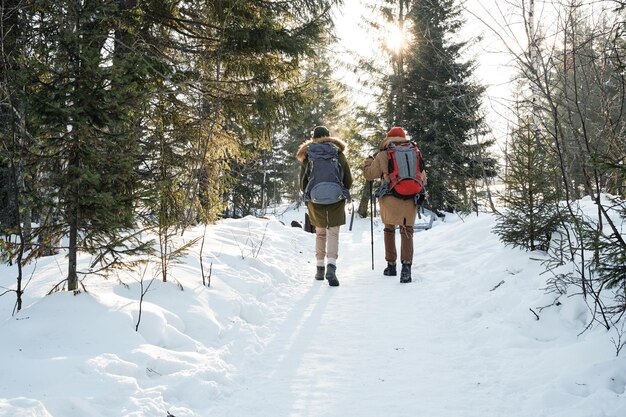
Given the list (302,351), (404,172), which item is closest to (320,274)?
(404,172)

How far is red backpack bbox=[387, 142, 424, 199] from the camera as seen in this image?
20.8 feet

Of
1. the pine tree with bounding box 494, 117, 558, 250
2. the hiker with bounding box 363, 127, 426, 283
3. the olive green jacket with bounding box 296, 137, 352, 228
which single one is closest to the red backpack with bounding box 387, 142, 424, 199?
the hiker with bounding box 363, 127, 426, 283

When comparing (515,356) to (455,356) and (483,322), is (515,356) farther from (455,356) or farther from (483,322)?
(483,322)

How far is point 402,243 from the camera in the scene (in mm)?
6312

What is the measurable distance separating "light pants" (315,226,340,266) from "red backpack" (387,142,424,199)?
1135 mm

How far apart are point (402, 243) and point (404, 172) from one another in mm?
1124

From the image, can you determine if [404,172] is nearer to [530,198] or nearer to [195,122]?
[530,198]

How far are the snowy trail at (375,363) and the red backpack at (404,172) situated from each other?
1.58m

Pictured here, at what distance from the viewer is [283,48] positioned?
6.88 meters

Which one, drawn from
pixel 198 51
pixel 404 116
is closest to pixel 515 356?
pixel 198 51

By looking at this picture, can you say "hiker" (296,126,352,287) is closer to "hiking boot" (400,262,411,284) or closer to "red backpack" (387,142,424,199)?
"red backpack" (387,142,424,199)

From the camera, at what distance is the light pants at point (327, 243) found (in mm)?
6448

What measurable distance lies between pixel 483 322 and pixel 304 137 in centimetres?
2767

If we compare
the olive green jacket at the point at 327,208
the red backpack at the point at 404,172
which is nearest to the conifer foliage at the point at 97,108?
the olive green jacket at the point at 327,208
